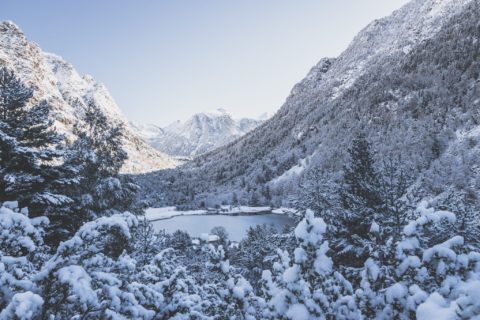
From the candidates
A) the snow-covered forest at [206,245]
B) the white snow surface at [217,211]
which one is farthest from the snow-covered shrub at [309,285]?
the white snow surface at [217,211]

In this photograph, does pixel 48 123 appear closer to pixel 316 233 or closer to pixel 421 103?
pixel 316 233

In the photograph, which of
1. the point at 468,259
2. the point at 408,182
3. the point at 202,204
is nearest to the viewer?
the point at 468,259

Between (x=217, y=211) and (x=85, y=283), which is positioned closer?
(x=85, y=283)

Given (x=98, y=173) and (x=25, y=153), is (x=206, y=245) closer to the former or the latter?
(x=25, y=153)

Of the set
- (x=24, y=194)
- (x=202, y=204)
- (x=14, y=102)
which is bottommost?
(x=202, y=204)

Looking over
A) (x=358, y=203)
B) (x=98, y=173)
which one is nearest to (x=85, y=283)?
(x=358, y=203)

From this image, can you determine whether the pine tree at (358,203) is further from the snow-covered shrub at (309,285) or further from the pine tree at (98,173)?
the pine tree at (98,173)

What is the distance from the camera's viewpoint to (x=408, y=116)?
366 ft

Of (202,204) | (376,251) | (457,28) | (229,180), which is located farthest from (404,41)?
(376,251)

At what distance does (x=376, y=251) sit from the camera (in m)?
3.79

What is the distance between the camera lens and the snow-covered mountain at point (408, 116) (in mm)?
74062

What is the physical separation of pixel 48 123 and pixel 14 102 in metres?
1.51

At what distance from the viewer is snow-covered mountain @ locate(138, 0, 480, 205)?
2916 inches

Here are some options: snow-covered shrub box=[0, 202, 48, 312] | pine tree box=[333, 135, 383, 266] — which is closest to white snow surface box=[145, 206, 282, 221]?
pine tree box=[333, 135, 383, 266]
